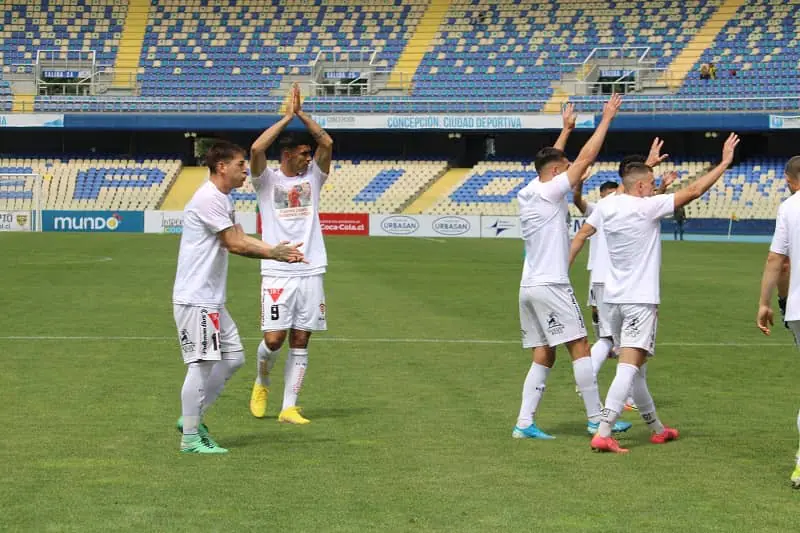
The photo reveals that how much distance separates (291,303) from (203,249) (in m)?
1.53

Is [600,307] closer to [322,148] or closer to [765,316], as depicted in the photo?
[322,148]

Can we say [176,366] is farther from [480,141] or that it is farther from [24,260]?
[480,141]

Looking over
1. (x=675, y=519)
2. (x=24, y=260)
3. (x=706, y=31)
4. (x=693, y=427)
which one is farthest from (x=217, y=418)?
(x=706, y=31)

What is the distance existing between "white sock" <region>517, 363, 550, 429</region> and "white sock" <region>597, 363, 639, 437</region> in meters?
0.67

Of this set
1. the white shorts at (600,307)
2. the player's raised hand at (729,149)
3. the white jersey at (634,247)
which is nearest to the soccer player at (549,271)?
the white jersey at (634,247)

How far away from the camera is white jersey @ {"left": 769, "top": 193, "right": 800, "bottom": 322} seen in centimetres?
780

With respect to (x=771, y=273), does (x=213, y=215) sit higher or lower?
higher

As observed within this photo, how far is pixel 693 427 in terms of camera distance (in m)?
9.88

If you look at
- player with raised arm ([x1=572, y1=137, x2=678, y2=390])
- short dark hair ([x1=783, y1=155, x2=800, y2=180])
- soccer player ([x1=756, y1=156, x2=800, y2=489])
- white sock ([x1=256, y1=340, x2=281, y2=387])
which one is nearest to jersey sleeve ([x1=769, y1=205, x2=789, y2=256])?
soccer player ([x1=756, y1=156, x2=800, y2=489])

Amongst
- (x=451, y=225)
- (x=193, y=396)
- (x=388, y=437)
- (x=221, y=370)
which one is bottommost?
(x=451, y=225)

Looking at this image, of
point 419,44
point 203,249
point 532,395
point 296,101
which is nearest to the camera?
point 203,249

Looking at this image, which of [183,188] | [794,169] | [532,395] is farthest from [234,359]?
[183,188]

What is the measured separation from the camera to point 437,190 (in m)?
60.7

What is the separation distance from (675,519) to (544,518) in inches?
28.1
